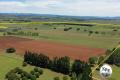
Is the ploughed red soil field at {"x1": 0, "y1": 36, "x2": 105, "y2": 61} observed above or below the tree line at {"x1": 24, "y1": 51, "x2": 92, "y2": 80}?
below

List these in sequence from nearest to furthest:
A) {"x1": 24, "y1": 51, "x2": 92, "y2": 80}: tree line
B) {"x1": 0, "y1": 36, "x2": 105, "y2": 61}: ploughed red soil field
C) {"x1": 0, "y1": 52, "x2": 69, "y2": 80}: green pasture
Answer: {"x1": 0, "y1": 52, "x2": 69, "y2": 80}: green pasture, {"x1": 24, "y1": 51, "x2": 92, "y2": 80}: tree line, {"x1": 0, "y1": 36, "x2": 105, "y2": 61}: ploughed red soil field

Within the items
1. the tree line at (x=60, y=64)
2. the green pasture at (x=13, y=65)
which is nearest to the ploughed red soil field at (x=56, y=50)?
the green pasture at (x=13, y=65)

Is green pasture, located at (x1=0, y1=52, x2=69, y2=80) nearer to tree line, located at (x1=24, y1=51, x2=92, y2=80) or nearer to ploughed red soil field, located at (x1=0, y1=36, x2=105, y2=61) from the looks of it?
tree line, located at (x1=24, y1=51, x2=92, y2=80)

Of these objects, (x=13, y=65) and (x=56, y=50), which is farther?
(x=56, y=50)

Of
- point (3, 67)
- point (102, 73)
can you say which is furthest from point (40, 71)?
point (102, 73)

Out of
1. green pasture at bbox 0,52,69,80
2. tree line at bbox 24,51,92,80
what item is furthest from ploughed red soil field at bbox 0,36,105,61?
tree line at bbox 24,51,92,80

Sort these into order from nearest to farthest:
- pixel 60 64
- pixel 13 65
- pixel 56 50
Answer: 1. pixel 60 64
2. pixel 13 65
3. pixel 56 50

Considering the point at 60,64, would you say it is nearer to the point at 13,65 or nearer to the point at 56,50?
the point at 13,65

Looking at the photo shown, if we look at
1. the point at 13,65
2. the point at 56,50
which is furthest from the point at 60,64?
the point at 56,50

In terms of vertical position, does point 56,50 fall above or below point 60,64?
below

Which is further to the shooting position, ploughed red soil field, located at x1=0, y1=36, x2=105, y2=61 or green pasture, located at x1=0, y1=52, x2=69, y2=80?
ploughed red soil field, located at x1=0, y1=36, x2=105, y2=61

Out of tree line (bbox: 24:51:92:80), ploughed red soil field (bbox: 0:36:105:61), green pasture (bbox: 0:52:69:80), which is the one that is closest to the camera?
green pasture (bbox: 0:52:69:80)
